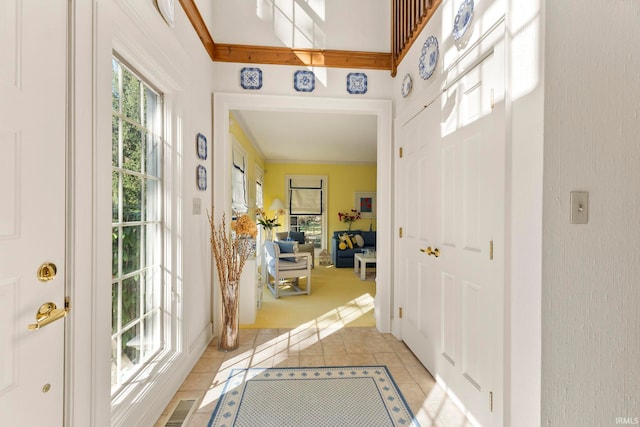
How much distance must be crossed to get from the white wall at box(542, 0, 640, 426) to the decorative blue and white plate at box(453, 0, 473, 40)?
0.61 metres

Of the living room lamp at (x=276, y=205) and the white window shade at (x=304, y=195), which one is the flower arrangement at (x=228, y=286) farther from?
the white window shade at (x=304, y=195)

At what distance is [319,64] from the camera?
9.06 feet

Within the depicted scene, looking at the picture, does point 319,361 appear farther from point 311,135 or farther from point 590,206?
point 311,135

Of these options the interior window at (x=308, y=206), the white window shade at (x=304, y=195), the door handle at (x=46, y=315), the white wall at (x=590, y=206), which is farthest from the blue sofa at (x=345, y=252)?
the door handle at (x=46, y=315)

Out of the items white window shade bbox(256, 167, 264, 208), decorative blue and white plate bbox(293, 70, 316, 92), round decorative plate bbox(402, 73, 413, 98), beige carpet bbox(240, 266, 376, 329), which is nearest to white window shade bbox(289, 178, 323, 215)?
white window shade bbox(256, 167, 264, 208)

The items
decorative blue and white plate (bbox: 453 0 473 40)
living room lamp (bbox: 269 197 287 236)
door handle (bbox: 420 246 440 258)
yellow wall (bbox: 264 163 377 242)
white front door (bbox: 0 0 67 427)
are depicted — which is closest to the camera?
white front door (bbox: 0 0 67 427)

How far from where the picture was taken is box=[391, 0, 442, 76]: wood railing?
2189 mm

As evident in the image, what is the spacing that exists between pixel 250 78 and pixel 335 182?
Answer: 4890 millimetres

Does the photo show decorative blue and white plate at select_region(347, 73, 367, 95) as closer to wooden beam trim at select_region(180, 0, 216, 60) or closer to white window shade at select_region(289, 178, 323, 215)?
wooden beam trim at select_region(180, 0, 216, 60)

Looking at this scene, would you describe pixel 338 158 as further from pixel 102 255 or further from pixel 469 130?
pixel 102 255

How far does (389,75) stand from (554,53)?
188 cm

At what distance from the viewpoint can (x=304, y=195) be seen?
24.2 feet

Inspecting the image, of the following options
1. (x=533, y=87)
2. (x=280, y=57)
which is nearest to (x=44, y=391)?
(x=533, y=87)

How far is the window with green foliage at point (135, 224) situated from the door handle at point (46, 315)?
0.47 meters
